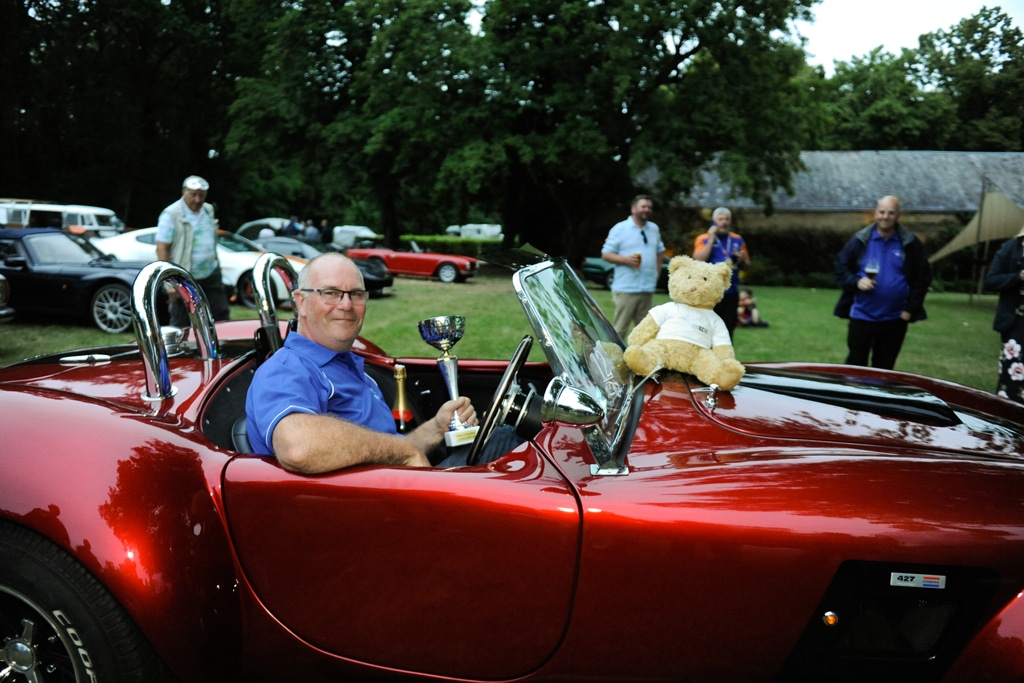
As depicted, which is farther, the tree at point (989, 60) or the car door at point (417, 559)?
the tree at point (989, 60)

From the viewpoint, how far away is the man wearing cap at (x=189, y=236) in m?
5.95

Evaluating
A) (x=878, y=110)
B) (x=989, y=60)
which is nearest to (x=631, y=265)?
(x=989, y=60)

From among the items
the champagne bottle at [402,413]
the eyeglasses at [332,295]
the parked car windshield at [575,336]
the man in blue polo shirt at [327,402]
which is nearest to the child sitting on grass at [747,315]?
the parked car windshield at [575,336]

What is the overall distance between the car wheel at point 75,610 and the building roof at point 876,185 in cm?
2898

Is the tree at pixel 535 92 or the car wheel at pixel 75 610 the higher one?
the tree at pixel 535 92

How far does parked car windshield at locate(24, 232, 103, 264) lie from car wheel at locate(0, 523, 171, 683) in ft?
28.6

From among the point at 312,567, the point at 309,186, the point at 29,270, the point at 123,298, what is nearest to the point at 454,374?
the point at 312,567

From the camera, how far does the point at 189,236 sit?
20.0 feet

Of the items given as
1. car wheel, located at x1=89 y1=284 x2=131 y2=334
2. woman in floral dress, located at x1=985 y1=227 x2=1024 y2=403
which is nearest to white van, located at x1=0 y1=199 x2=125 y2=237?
car wheel, located at x1=89 y1=284 x2=131 y2=334

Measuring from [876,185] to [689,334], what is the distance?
3381 cm

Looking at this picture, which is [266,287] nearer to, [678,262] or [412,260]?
[678,262]

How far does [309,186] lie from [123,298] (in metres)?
36.5

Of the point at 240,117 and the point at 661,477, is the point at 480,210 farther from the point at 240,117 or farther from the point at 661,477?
the point at 661,477

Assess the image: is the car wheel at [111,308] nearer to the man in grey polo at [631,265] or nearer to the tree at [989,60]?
the man in grey polo at [631,265]
